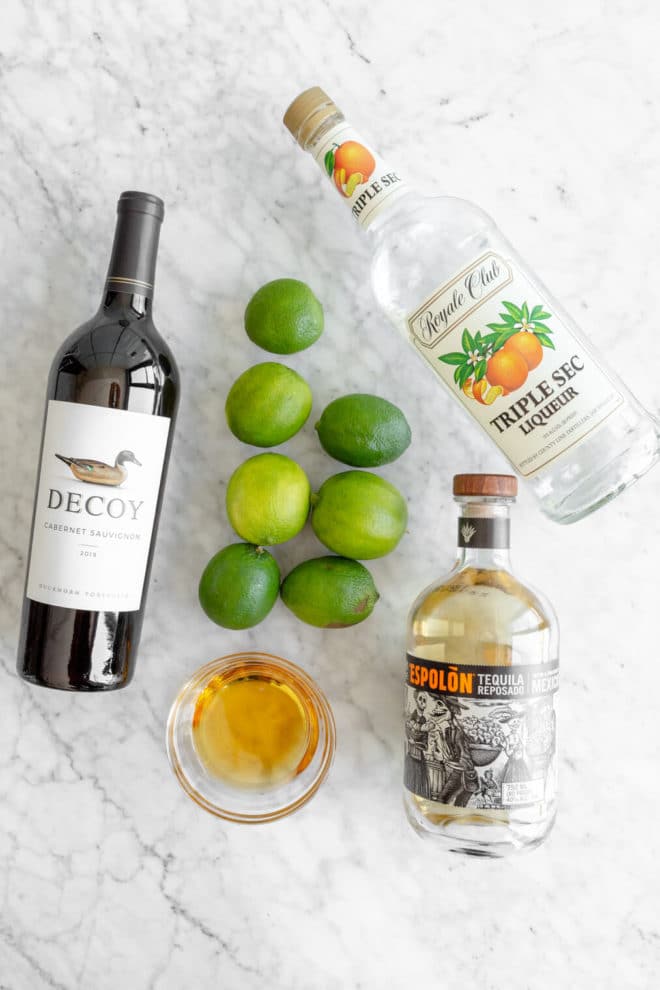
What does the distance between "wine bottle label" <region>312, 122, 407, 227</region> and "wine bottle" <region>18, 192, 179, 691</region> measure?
201 millimetres

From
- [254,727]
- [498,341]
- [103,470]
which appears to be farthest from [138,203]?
[254,727]

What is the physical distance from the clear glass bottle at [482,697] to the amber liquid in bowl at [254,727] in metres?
0.15

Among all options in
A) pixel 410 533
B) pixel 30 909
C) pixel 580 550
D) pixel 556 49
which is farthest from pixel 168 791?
pixel 556 49

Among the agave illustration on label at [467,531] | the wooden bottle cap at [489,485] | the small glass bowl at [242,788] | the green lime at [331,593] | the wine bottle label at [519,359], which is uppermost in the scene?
the wine bottle label at [519,359]

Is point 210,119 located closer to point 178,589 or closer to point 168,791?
point 178,589

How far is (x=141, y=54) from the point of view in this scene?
1.04m

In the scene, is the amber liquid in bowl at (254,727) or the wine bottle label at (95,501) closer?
the wine bottle label at (95,501)

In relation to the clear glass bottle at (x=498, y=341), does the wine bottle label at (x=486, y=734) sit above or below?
below

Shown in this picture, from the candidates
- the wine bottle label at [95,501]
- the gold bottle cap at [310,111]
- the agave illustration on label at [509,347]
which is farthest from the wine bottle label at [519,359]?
the wine bottle label at [95,501]

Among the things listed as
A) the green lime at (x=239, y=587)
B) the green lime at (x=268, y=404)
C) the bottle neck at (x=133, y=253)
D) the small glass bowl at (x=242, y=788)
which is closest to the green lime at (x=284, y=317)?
the green lime at (x=268, y=404)

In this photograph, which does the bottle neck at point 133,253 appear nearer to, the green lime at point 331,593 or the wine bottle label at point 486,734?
the green lime at point 331,593

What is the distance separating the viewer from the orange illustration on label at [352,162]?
855 mm

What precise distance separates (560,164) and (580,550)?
53 centimetres

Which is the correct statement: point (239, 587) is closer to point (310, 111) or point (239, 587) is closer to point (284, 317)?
point (284, 317)
